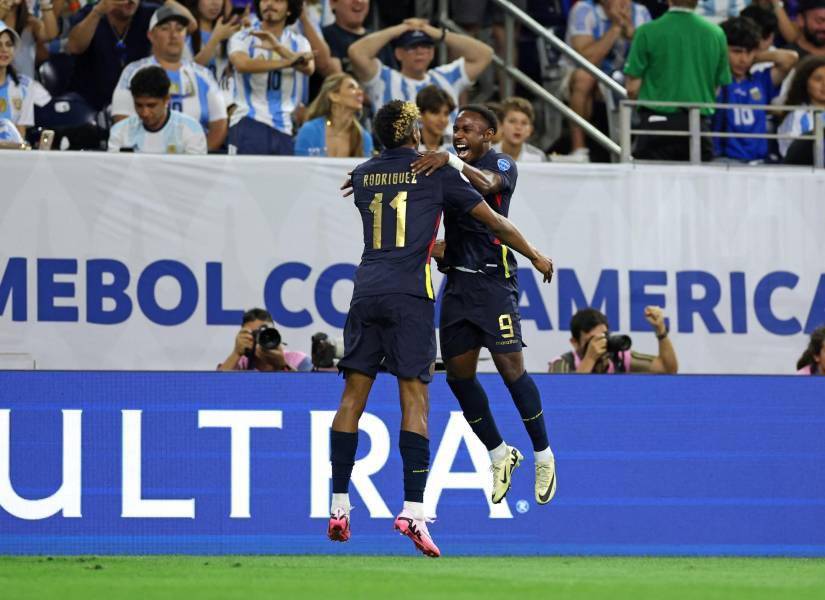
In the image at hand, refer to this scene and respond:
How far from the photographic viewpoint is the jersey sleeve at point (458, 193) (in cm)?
944

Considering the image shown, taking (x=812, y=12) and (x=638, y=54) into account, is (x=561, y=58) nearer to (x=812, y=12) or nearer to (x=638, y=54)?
(x=638, y=54)

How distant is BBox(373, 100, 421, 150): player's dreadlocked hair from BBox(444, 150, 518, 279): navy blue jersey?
717 mm

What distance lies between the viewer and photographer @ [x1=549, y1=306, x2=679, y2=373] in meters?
12.6

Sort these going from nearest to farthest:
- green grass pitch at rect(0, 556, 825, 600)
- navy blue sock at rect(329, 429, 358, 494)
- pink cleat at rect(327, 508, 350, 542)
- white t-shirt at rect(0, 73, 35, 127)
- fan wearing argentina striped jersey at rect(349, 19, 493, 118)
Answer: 1. green grass pitch at rect(0, 556, 825, 600)
2. pink cleat at rect(327, 508, 350, 542)
3. navy blue sock at rect(329, 429, 358, 494)
4. white t-shirt at rect(0, 73, 35, 127)
5. fan wearing argentina striped jersey at rect(349, 19, 493, 118)

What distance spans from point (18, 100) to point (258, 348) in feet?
10.5

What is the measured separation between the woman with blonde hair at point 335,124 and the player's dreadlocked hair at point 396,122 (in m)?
4.28

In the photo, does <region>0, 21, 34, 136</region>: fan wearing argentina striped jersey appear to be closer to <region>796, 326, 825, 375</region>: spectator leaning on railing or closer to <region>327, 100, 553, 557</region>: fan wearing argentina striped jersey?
<region>327, 100, 553, 557</region>: fan wearing argentina striped jersey

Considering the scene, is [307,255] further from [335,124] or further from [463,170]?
[463,170]

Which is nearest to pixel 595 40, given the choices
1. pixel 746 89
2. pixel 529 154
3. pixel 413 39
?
pixel 746 89

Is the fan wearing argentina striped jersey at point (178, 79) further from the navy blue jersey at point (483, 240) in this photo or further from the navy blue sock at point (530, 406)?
the navy blue sock at point (530, 406)

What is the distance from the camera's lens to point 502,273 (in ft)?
33.2

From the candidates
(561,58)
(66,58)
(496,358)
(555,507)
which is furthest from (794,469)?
(66,58)

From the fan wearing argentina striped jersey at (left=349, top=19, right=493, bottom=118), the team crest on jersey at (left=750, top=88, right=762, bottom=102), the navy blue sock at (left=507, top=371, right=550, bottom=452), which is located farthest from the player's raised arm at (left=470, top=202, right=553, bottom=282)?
the team crest on jersey at (left=750, top=88, right=762, bottom=102)

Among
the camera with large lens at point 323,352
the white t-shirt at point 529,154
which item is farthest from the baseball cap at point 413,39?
the camera with large lens at point 323,352
